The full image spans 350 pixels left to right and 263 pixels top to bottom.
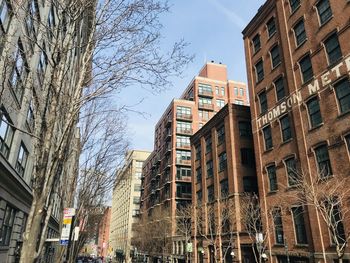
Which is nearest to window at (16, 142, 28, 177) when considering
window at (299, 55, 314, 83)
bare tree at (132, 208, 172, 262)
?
window at (299, 55, 314, 83)

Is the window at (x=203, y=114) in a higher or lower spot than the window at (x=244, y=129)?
higher

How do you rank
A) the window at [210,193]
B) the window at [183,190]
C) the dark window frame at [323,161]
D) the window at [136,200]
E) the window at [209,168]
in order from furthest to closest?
the window at [136,200] < the window at [183,190] < the window at [209,168] < the window at [210,193] < the dark window frame at [323,161]

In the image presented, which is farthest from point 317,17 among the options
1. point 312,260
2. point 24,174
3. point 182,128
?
point 182,128

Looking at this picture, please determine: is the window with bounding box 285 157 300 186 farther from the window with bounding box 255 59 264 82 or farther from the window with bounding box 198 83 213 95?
the window with bounding box 198 83 213 95

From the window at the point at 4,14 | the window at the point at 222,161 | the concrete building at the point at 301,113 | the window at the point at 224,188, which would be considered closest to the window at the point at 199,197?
the window at the point at 224,188

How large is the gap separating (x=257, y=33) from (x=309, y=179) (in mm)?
17391

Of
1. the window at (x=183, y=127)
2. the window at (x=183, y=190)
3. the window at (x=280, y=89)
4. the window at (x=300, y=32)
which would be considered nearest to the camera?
the window at (x=300, y=32)

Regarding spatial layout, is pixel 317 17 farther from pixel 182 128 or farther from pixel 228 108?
pixel 182 128

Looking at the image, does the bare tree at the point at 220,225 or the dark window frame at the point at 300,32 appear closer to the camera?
the dark window frame at the point at 300,32

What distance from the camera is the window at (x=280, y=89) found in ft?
89.0

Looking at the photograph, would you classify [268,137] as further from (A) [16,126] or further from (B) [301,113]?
(A) [16,126]

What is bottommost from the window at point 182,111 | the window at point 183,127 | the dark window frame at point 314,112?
the dark window frame at point 314,112

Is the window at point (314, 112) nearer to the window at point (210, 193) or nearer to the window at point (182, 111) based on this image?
the window at point (210, 193)

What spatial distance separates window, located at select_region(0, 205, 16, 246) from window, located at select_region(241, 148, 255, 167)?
25233 mm
